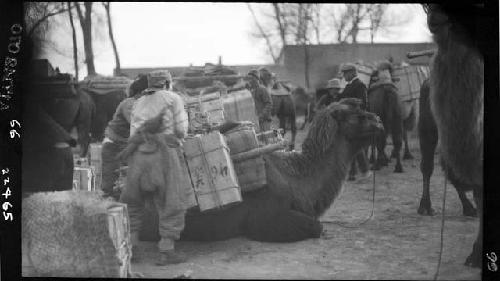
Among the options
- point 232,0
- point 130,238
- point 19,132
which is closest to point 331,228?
point 130,238

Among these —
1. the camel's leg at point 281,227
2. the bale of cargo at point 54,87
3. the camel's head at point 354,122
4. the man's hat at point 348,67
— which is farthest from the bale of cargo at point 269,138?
the bale of cargo at point 54,87

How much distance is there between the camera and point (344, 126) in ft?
22.9

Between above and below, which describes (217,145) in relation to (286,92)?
below

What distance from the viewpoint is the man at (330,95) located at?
7113mm

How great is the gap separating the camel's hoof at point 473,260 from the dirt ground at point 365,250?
0.18 ft

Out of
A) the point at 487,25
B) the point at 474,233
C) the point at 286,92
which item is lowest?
the point at 474,233

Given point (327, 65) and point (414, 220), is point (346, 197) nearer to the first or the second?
point (414, 220)

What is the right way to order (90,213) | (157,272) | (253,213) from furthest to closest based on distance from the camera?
(253,213) → (157,272) → (90,213)

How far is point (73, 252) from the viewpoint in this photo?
18.3 feet

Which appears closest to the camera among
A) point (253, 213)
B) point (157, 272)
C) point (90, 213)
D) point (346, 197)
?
point (90, 213)

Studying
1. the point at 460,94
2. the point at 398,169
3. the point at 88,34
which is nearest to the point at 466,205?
the point at 460,94

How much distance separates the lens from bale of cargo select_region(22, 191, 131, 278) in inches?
217

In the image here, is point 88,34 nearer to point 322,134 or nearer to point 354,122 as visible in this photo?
point 322,134

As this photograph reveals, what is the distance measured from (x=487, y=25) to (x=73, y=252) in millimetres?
3966
